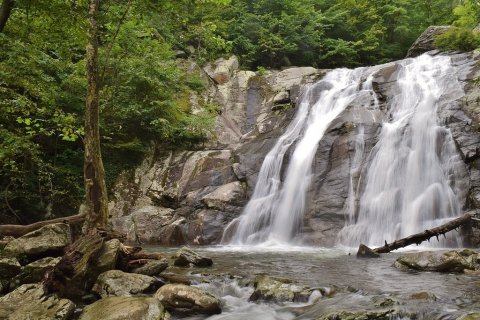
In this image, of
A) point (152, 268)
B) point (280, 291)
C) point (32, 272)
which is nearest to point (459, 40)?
point (280, 291)

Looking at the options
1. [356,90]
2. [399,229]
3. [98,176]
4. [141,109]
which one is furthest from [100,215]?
[356,90]

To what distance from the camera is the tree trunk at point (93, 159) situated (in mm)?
7055

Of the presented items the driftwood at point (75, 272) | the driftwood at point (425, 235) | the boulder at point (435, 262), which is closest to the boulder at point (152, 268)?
the driftwood at point (75, 272)

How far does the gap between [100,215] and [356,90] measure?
13.6 metres

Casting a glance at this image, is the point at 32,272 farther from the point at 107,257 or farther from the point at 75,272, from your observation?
the point at 107,257

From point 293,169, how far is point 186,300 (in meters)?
9.20

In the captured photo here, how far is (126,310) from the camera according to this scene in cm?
460

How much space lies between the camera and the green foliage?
1802cm

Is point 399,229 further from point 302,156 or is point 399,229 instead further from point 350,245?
point 302,156

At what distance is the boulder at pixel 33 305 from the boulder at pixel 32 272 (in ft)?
1.36

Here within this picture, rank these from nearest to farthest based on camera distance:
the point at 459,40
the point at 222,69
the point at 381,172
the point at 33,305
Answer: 1. the point at 33,305
2. the point at 381,172
3. the point at 459,40
4. the point at 222,69

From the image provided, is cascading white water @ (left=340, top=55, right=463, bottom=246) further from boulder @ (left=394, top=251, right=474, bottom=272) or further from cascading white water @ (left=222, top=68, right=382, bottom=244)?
boulder @ (left=394, top=251, right=474, bottom=272)

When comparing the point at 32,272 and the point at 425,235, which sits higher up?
the point at 425,235

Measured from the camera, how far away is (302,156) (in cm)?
1430
